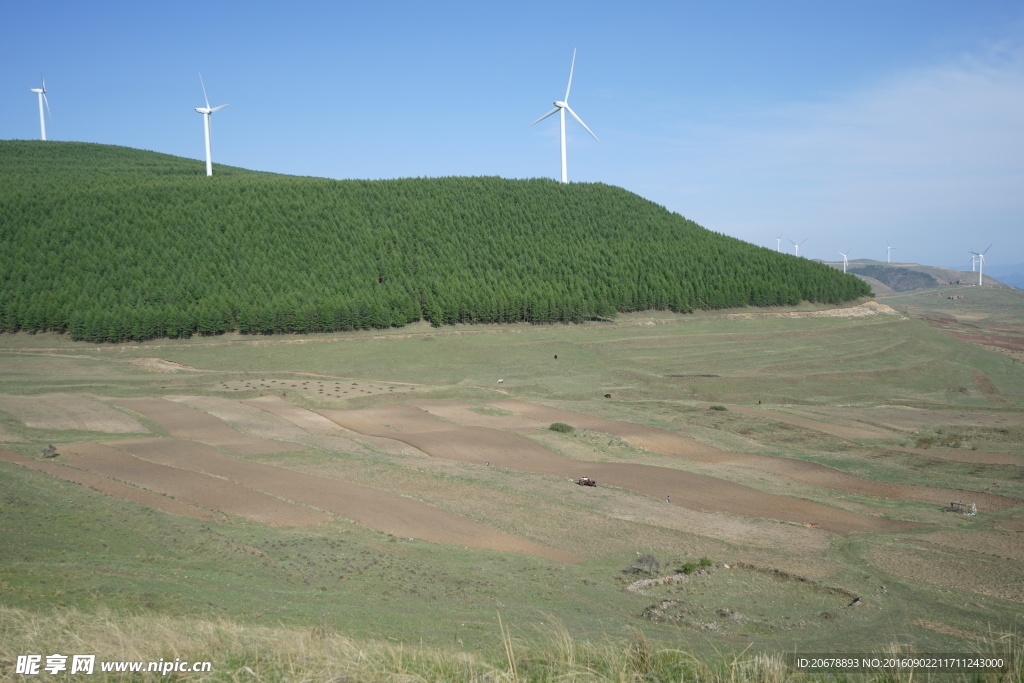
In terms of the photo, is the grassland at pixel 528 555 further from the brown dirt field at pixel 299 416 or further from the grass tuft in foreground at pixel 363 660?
the brown dirt field at pixel 299 416

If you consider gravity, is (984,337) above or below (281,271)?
below

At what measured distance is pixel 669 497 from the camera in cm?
3941

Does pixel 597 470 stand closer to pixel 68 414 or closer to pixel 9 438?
pixel 9 438

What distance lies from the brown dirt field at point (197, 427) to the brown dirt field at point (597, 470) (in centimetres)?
820

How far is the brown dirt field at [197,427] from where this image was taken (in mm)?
47406

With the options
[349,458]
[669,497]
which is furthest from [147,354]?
[669,497]

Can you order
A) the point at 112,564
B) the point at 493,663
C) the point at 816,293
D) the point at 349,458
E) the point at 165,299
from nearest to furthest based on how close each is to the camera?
the point at 493,663
the point at 112,564
the point at 349,458
the point at 165,299
the point at 816,293

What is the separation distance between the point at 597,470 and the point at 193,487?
2184 centimetres

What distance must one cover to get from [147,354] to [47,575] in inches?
2849

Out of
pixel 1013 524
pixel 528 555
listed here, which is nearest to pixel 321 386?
pixel 528 555

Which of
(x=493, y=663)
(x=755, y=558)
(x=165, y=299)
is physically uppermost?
(x=165, y=299)

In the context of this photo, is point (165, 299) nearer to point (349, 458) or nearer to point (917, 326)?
point (349, 458)

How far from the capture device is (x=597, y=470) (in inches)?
1767

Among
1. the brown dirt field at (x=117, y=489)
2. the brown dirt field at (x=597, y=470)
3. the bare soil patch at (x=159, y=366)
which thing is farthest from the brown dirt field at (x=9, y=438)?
the bare soil patch at (x=159, y=366)
